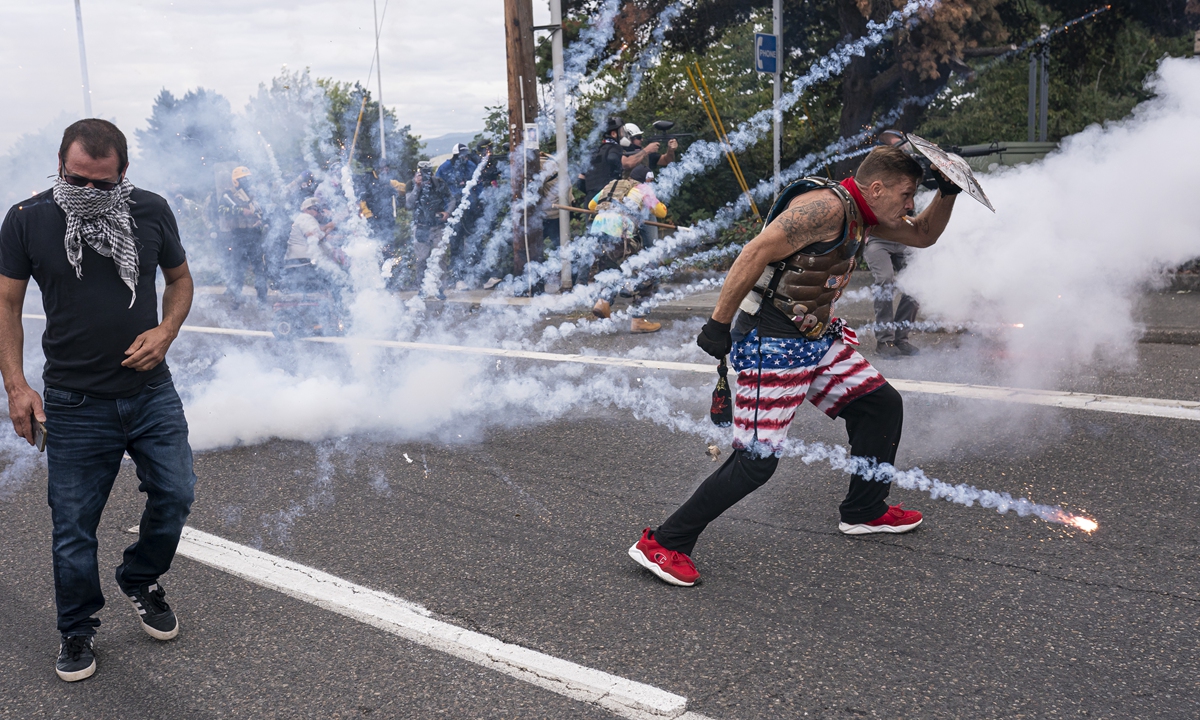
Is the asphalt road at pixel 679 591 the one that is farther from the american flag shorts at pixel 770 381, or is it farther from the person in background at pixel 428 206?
the person in background at pixel 428 206

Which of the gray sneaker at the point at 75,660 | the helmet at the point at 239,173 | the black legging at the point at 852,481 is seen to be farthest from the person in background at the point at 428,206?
the gray sneaker at the point at 75,660

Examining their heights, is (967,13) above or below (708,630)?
above

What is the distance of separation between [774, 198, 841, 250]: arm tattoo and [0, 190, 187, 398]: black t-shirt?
2.23 metres

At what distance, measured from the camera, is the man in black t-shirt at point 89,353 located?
3.14 meters

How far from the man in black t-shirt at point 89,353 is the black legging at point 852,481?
1826 mm

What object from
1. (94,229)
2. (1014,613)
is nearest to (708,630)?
(1014,613)

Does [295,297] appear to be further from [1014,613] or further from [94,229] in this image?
[1014,613]

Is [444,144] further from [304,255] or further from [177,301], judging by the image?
[177,301]

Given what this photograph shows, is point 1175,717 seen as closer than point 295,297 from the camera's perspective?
Yes

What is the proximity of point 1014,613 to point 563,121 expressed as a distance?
1016cm

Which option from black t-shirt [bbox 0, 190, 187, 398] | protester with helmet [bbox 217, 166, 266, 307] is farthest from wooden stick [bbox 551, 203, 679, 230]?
black t-shirt [bbox 0, 190, 187, 398]

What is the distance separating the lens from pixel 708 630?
131 inches

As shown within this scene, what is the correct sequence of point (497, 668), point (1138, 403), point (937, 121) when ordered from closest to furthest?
point (497, 668) → point (1138, 403) → point (937, 121)

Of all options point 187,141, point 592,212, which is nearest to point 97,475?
point 592,212
